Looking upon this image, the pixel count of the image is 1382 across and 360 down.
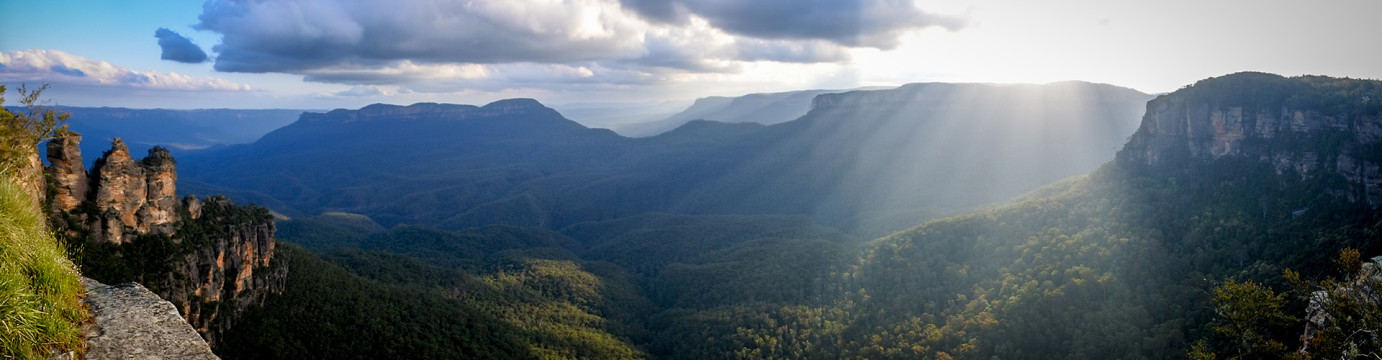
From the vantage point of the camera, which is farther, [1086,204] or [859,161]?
[859,161]

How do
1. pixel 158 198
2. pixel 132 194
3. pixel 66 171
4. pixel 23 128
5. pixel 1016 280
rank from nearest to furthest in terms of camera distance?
→ pixel 23 128, pixel 66 171, pixel 132 194, pixel 158 198, pixel 1016 280

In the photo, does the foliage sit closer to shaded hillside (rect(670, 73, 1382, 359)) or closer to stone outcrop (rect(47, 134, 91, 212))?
stone outcrop (rect(47, 134, 91, 212))

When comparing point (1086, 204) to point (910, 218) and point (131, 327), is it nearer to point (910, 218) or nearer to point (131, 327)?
point (910, 218)

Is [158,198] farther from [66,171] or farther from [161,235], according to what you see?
[66,171]

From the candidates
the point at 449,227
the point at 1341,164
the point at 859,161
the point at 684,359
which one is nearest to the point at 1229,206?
the point at 1341,164

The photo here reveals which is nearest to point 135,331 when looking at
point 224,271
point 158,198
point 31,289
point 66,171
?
point 31,289

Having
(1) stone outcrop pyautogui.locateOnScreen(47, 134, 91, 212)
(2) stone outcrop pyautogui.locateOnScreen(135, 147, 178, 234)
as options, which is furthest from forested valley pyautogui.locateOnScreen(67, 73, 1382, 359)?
(1) stone outcrop pyautogui.locateOnScreen(47, 134, 91, 212)

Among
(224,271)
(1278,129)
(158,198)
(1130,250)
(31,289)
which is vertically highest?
(1278,129)
